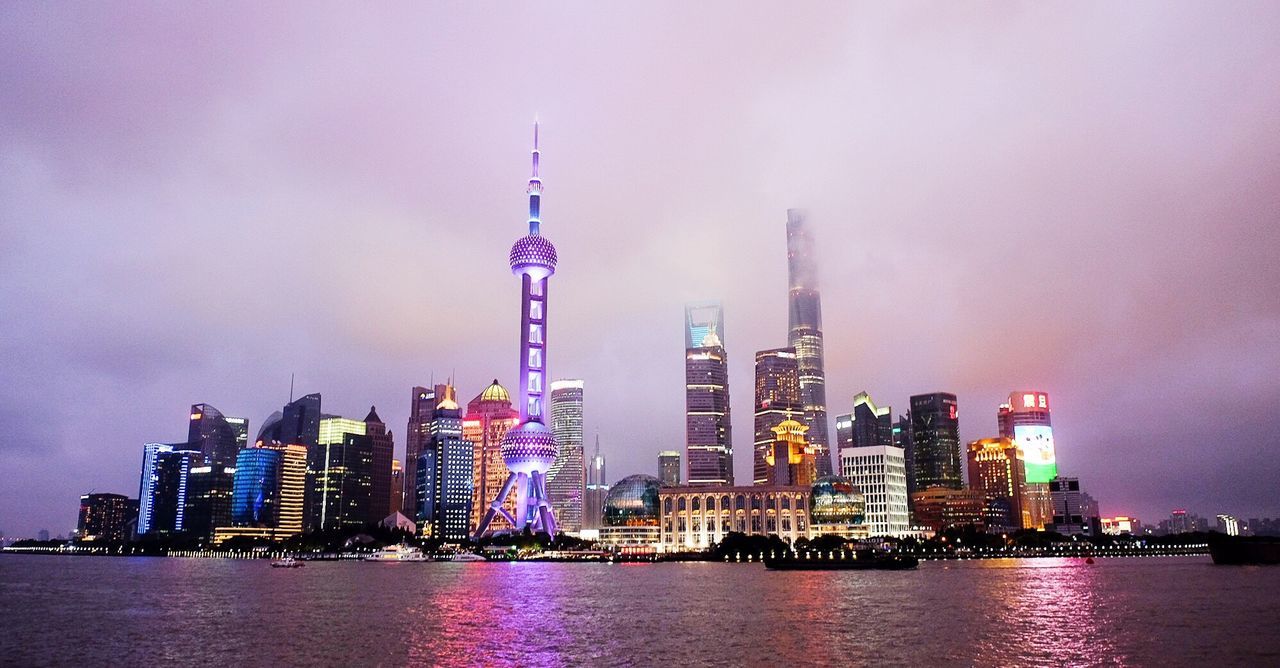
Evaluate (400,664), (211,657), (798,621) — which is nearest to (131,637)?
(211,657)

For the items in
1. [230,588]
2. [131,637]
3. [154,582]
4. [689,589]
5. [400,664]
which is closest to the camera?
[400,664]

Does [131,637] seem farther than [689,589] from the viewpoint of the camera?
No

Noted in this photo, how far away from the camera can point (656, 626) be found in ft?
271

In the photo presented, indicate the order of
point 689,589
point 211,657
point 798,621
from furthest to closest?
1. point 689,589
2. point 798,621
3. point 211,657

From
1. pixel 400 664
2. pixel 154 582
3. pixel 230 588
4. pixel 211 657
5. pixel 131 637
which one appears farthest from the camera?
pixel 154 582

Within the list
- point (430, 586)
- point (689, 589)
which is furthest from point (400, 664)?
point (430, 586)

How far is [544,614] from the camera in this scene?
309ft

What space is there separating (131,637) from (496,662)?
1399 inches

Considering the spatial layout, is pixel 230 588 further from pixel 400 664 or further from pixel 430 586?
pixel 400 664

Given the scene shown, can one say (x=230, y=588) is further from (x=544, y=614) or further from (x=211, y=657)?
(x=211, y=657)

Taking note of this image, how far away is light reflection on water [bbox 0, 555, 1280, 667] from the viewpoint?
208 feet

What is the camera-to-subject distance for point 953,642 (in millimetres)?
69312

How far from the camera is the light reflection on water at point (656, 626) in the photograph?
63500 mm

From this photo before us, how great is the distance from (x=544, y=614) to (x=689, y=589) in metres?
46.5
